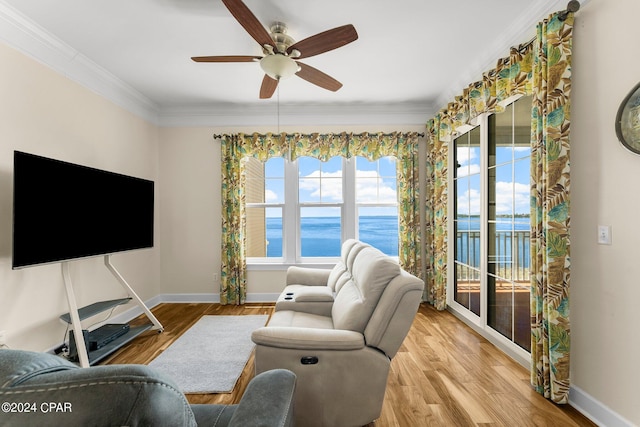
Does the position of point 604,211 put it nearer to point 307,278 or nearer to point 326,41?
point 326,41

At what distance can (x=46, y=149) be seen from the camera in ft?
9.18

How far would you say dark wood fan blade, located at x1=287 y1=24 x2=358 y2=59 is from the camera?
2122 millimetres

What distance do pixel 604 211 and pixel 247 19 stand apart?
8.16 feet

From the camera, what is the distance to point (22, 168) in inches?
86.0

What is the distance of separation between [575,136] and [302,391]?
2347 millimetres

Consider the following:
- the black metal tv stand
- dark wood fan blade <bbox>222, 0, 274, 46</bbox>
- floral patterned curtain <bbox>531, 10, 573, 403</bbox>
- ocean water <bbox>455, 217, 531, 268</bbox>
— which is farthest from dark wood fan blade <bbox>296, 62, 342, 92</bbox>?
the black metal tv stand

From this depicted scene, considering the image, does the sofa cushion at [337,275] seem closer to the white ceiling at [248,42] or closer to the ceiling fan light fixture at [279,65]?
the ceiling fan light fixture at [279,65]

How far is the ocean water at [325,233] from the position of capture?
188 inches

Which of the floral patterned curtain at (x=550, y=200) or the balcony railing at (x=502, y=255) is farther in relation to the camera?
the balcony railing at (x=502, y=255)

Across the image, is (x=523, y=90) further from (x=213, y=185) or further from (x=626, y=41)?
(x=213, y=185)

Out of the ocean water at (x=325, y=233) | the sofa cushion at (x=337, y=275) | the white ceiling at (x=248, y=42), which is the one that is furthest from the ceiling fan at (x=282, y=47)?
the ocean water at (x=325, y=233)

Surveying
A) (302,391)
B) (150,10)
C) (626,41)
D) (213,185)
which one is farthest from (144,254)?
(626,41)

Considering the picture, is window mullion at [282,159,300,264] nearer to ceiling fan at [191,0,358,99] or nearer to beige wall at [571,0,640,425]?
ceiling fan at [191,0,358,99]

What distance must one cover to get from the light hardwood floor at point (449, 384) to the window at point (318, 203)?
1.64 meters
